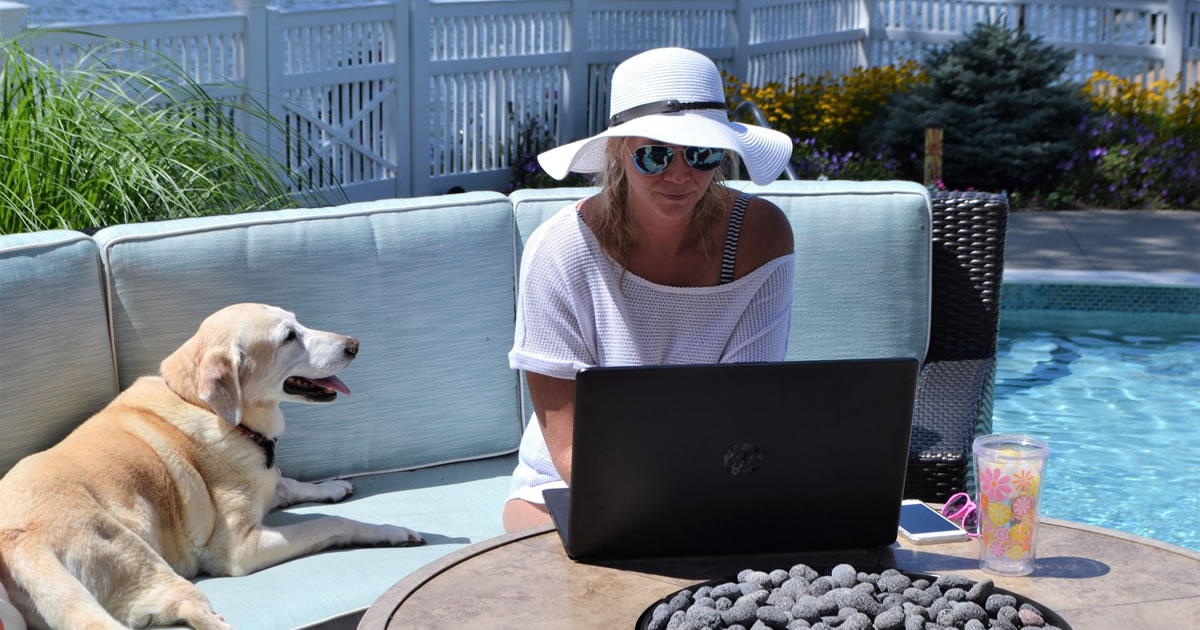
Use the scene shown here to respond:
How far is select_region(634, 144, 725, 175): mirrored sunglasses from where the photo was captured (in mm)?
2713

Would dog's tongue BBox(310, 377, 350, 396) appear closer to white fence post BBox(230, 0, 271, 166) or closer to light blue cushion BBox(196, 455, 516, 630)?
light blue cushion BBox(196, 455, 516, 630)

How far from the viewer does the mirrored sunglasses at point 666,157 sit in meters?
2.71

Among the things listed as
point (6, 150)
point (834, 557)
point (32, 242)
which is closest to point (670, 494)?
point (834, 557)

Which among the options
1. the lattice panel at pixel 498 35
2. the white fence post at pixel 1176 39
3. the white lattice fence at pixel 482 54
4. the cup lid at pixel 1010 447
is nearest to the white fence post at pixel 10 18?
the white lattice fence at pixel 482 54

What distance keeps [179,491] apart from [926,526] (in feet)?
5.67

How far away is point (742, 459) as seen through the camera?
6.82 ft

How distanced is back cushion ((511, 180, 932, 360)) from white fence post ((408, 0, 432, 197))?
624cm

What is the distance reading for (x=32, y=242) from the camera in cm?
320

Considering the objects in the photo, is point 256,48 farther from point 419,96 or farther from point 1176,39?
point 1176,39

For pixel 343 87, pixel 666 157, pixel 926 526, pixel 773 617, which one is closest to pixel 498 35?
pixel 343 87

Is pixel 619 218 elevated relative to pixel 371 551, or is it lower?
elevated

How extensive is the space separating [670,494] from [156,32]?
23.0ft

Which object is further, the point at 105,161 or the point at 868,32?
the point at 868,32

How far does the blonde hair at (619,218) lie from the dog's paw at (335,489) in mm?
1066
